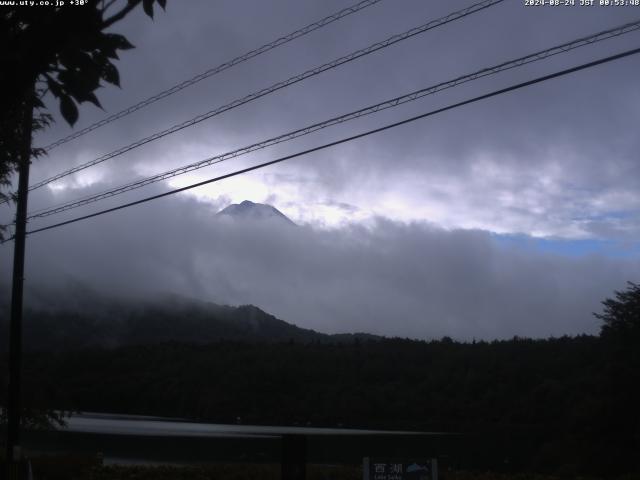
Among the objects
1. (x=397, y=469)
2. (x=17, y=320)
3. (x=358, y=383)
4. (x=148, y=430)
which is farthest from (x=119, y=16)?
(x=358, y=383)

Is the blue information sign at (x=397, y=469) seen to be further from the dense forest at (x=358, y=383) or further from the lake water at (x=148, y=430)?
the dense forest at (x=358, y=383)

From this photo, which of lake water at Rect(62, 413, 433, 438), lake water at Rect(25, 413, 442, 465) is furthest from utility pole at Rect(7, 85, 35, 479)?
lake water at Rect(62, 413, 433, 438)

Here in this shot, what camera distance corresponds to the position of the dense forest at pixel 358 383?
233ft

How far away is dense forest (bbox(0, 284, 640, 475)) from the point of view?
7100 centimetres

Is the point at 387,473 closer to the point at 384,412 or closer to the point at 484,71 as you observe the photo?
the point at 484,71

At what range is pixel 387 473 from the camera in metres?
10.9

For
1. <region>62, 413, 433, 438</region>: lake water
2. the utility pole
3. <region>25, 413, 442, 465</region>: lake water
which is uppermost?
the utility pole

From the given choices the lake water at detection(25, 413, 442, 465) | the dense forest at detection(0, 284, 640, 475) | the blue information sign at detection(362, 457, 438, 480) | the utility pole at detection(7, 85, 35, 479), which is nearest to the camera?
the blue information sign at detection(362, 457, 438, 480)

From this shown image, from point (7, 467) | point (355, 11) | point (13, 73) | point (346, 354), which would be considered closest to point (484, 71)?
point (355, 11)

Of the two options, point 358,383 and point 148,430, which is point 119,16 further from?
point 358,383

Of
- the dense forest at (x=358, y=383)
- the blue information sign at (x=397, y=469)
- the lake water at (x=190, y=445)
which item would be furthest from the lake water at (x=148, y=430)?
the blue information sign at (x=397, y=469)

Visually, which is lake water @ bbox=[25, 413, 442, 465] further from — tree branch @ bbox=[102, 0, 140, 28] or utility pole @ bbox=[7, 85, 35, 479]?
tree branch @ bbox=[102, 0, 140, 28]

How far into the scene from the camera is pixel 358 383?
96875mm

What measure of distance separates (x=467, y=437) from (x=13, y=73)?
72309mm
